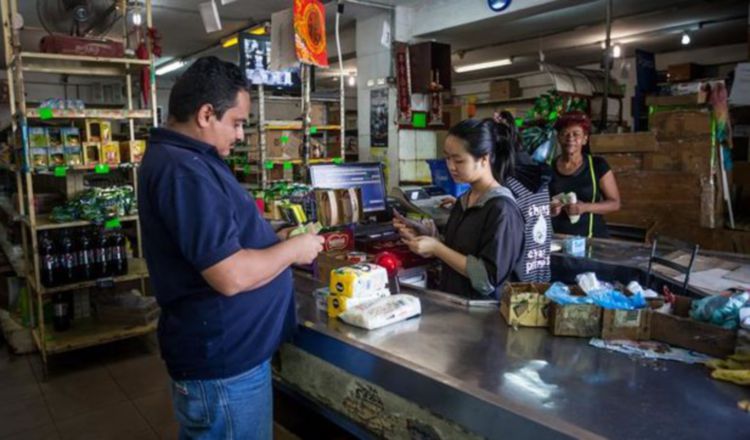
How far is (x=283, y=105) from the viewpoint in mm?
7445

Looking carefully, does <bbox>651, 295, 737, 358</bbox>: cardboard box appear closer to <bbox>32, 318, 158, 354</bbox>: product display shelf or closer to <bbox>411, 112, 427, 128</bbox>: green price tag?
<bbox>32, 318, 158, 354</bbox>: product display shelf

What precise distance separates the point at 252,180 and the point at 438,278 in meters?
4.79

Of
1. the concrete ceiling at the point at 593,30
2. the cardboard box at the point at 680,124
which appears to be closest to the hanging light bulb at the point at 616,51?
the concrete ceiling at the point at 593,30

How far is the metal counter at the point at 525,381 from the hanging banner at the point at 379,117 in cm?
549

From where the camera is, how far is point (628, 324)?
155cm

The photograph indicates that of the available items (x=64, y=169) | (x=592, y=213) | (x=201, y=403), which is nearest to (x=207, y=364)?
(x=201, y=403)

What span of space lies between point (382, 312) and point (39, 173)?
10.7 feet

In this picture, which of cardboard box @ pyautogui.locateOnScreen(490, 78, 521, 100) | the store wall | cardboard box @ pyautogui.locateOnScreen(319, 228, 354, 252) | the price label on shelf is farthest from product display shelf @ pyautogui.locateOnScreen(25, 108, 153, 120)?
cardboard box @ pyautogui.locateOnScreen(490, 78, 521, 100)

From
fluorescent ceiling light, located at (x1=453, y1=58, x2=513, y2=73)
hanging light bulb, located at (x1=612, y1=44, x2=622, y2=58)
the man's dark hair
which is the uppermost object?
fluorescent ceiling light, located at (x1=453, y1=58, x2=513, y2=73)

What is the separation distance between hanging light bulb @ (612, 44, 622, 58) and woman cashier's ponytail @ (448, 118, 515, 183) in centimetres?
766

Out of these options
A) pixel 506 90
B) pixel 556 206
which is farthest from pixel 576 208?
pixel 506 90

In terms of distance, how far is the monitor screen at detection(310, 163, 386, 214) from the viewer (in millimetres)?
2822

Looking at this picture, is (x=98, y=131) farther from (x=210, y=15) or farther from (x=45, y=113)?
(x=210, y=15)

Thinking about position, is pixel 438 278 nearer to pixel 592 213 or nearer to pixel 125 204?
pixel 592 213
